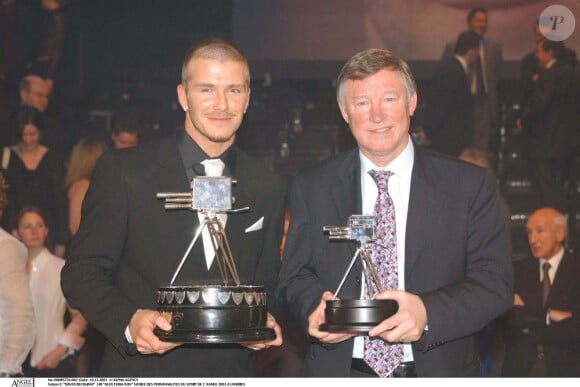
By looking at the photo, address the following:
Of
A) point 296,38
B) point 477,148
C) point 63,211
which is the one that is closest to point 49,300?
point 63,211

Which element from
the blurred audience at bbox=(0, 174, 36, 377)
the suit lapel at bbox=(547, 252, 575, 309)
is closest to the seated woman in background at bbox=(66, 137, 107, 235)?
the blurred audience at bbox=(0, 174, 36, 377)

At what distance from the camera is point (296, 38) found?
22.7 feet

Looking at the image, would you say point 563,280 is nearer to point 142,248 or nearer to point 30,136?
point 30,136

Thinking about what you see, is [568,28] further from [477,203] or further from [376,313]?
[376,313]

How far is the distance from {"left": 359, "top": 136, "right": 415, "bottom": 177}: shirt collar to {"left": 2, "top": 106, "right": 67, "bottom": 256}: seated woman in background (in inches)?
165

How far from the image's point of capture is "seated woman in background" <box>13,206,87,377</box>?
606 cm

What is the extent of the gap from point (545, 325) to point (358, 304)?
383 centimetres

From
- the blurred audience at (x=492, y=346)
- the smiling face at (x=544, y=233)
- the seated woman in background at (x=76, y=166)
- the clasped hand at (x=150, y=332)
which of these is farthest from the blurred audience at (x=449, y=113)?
the clasped hand at (x=150, y=332)

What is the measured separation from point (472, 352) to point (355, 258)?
0.50 meters

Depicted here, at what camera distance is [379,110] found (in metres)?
2.90

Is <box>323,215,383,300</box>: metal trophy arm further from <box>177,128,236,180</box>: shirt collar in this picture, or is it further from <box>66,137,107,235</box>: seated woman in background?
<box>66,137,107,235</box>: seated woman in background

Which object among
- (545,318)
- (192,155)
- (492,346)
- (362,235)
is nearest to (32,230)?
(492,346)

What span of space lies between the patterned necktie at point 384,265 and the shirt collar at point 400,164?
0.29 ft

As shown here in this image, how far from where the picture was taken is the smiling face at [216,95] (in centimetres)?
301
